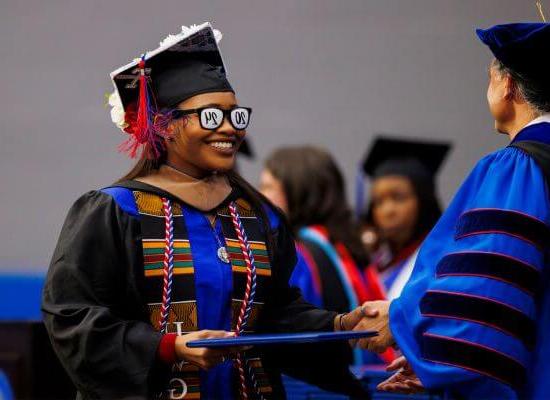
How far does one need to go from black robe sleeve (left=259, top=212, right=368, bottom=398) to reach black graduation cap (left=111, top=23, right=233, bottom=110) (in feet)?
1.71

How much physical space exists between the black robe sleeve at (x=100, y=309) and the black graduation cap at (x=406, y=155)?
12.8 ft

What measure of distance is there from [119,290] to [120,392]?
278 mm

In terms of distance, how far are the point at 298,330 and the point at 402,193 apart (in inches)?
136

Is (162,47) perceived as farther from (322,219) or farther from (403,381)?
(322,219)

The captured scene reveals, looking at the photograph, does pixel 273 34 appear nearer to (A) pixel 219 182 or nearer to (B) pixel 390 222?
(B) pixel 390 222

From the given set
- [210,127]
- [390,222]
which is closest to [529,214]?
[210,127]

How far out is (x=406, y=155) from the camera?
22.1 ft

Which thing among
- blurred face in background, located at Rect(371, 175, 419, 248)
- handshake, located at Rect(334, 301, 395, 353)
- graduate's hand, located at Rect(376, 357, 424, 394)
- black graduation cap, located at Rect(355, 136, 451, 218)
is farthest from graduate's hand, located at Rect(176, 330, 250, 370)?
black graduation cap, located at Rect(355, 136, 451, 218)

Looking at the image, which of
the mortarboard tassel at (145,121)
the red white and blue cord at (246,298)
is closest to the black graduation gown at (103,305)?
the mortarboard tassel at (145,121)

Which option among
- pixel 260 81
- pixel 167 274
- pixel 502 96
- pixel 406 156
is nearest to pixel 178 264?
pixel 167 274

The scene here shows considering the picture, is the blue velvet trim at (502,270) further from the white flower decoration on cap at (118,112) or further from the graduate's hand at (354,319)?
the white flower decoration on cap at (118,112)

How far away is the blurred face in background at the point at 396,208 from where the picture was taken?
6.57 metres

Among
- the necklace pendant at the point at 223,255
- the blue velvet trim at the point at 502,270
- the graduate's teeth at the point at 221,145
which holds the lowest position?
the blue velvet trim at the point at 502,270

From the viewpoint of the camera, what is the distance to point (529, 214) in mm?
2922
